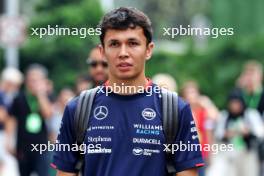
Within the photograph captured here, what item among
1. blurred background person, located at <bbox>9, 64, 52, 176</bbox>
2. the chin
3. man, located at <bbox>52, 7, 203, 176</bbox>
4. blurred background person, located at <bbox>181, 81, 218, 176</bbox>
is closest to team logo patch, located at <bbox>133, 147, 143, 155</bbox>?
man, located at <bbox>52, 7, 203, 176</bbox>

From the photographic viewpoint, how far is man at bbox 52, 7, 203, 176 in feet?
19.5

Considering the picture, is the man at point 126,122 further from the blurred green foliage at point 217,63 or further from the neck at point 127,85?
the blurred green foliage at point 217,63

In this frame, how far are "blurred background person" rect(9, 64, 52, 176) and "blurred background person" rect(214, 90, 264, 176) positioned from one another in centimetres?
261

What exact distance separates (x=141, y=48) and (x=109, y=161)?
2.20ft

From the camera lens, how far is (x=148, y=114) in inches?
236

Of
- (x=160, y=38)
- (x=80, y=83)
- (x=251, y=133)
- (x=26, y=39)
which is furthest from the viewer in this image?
(x=160, y=38)

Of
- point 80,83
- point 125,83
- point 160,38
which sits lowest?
point 125,83

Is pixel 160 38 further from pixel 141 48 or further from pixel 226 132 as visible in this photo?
pixel 141 48

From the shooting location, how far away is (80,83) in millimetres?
10391

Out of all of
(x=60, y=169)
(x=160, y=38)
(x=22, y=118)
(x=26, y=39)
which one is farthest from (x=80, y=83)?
(x=160, y=38)

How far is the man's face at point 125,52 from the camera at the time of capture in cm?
602

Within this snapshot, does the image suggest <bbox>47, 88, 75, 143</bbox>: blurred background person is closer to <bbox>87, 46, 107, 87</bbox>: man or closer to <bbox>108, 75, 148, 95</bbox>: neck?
<bbox>87, 46, 107, 87</bbox>: man

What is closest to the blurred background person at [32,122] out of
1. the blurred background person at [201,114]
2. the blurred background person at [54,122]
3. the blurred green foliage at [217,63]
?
the blurred background person at [54,122]

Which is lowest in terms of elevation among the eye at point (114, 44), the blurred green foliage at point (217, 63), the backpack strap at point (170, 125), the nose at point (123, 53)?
the backpack strap at point (170, 125)
